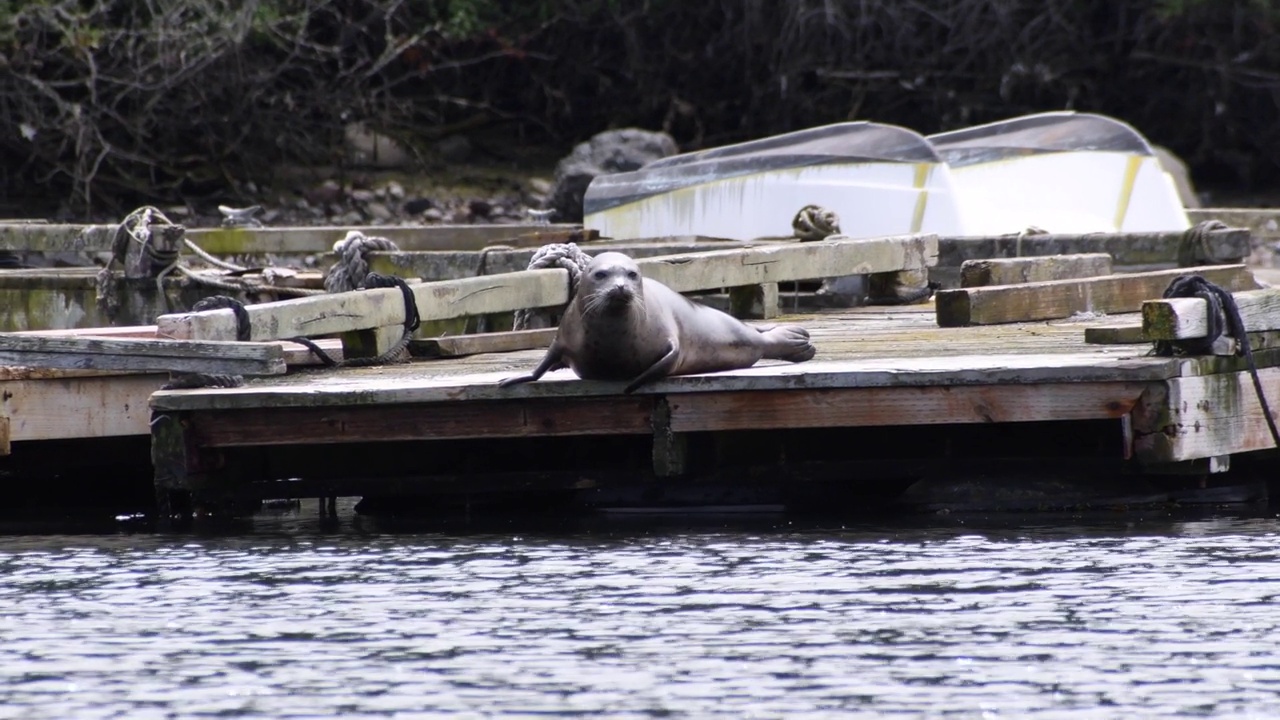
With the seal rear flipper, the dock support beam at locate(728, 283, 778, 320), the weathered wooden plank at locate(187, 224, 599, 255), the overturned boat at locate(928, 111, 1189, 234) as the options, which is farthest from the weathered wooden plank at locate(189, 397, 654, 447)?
the overturned boat at locate(928, 111, 1189, 234)

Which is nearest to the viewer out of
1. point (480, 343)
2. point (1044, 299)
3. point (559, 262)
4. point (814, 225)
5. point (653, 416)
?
point (653, 416)

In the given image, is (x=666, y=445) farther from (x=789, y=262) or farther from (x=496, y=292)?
(x=789, y=262)

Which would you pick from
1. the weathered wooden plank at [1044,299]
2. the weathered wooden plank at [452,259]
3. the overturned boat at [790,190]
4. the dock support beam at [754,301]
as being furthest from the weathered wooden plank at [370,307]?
the overturned boat at [790,190]

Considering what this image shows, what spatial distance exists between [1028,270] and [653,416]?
3.75 m

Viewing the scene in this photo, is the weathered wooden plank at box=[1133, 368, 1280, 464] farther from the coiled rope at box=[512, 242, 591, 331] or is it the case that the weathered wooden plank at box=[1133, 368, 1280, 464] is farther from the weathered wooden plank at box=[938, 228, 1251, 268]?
the weathered wooden plank at box=[938, 228, 1251, 268]

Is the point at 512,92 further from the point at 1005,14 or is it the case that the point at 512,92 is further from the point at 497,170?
the point at 1005,14

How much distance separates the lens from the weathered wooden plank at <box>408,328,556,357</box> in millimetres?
9484

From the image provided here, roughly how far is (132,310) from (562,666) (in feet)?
23.3

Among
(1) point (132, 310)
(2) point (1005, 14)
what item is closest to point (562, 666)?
(1) point (132, 310)

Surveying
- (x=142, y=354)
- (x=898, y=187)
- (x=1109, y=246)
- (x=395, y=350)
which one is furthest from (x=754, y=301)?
(x=898, y=187)

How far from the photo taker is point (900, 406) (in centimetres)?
773

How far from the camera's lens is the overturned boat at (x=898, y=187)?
15125mm

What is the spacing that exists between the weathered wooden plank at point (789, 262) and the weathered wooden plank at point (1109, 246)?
98cm

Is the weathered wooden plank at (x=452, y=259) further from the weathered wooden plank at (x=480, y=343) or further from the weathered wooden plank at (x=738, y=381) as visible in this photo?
the weathered wooden plank at (x=738, y=381)
